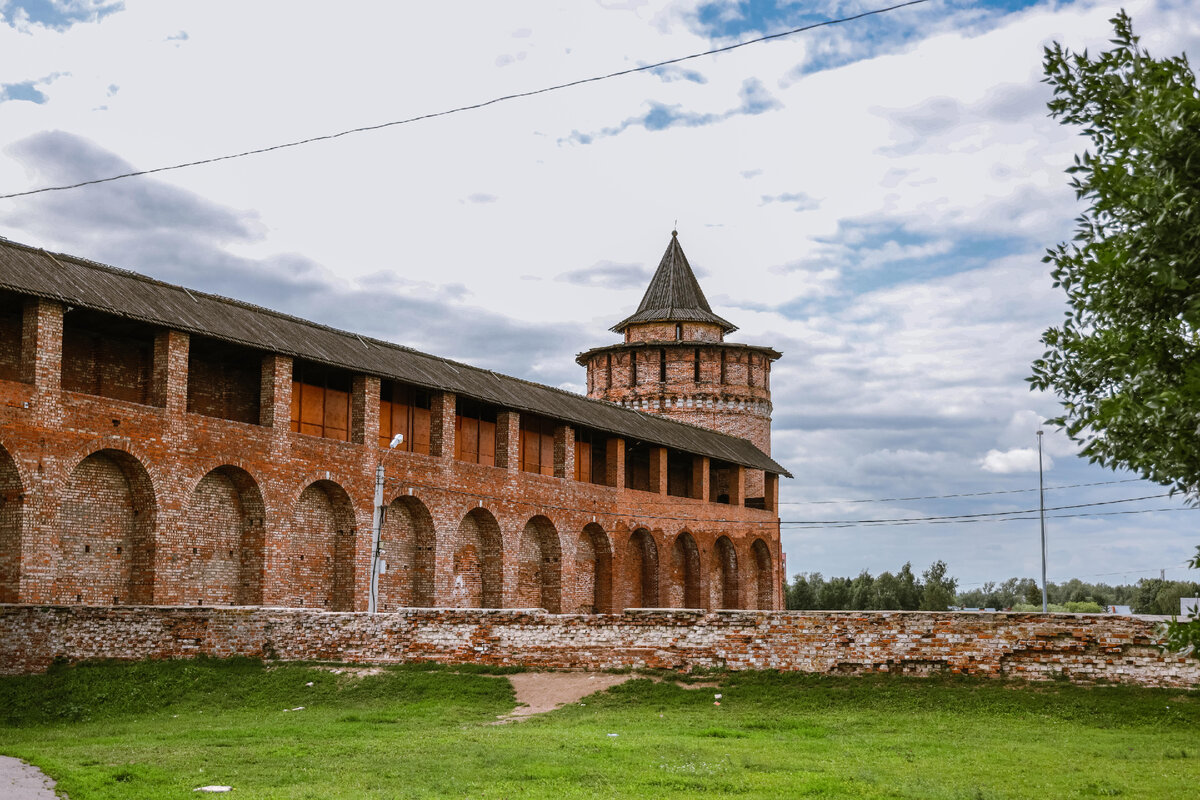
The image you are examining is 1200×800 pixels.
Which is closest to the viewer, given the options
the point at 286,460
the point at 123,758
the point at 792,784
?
the point at 792,784

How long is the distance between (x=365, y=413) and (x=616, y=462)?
11260 mm

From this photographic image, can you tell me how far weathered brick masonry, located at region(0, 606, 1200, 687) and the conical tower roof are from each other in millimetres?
30277

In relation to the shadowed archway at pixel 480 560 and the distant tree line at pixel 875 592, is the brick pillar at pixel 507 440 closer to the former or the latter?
the shadowed archway at pixel 480 560

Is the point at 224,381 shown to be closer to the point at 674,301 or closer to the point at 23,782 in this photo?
the point at 23,782

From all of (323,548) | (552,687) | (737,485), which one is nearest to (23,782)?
(552,687)

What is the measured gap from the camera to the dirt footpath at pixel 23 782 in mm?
8656

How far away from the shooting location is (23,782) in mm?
9359

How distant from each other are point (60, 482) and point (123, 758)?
387 inches

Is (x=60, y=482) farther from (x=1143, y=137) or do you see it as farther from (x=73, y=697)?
(x=1143, y=137)

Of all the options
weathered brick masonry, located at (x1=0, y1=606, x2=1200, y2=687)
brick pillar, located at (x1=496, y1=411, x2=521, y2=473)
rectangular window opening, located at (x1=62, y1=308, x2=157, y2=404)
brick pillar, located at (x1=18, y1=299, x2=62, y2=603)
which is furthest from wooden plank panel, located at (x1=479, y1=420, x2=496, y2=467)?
brick pillar, located at (x1=18, y1=299, x2=62, y2=603)

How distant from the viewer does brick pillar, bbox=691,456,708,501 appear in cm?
3975

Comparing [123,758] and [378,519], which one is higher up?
[378,519]

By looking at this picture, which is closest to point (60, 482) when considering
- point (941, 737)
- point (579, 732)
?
point (579, 732)

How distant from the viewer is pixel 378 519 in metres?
21.4
